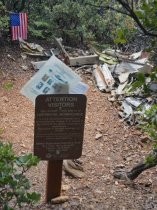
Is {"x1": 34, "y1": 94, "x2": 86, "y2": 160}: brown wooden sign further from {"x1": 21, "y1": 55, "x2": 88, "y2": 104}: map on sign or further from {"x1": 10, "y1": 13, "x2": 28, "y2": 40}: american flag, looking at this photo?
{"x1": 10, "y1": 13, "x2": 28, "y2": 40}: american flag

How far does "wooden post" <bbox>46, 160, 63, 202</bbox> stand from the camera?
4609 mm

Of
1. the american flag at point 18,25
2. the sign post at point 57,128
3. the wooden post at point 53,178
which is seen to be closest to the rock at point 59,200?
the wooden post at point 53,178

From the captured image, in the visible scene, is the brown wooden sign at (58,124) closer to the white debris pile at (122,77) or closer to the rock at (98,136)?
the rock at (98,136)

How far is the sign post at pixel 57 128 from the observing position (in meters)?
4.38

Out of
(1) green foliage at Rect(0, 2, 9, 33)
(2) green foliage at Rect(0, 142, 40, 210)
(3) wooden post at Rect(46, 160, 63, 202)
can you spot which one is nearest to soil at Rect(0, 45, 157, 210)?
(3) wooden post at Rect(46, 160, 63, 202)

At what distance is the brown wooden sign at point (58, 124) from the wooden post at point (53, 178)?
0.28 feet

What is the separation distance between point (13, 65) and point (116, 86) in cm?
244

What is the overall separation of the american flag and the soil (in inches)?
13.7

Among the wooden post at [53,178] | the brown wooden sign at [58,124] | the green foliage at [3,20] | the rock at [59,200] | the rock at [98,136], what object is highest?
the brown wooden sign at [58,124]

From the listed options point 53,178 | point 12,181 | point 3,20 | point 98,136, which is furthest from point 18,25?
point 12,181

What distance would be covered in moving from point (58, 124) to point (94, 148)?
3152 mm

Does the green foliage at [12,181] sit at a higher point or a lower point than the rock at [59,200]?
higher

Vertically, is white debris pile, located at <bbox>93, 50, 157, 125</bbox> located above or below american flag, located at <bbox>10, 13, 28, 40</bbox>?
below

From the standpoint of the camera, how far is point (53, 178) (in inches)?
183
